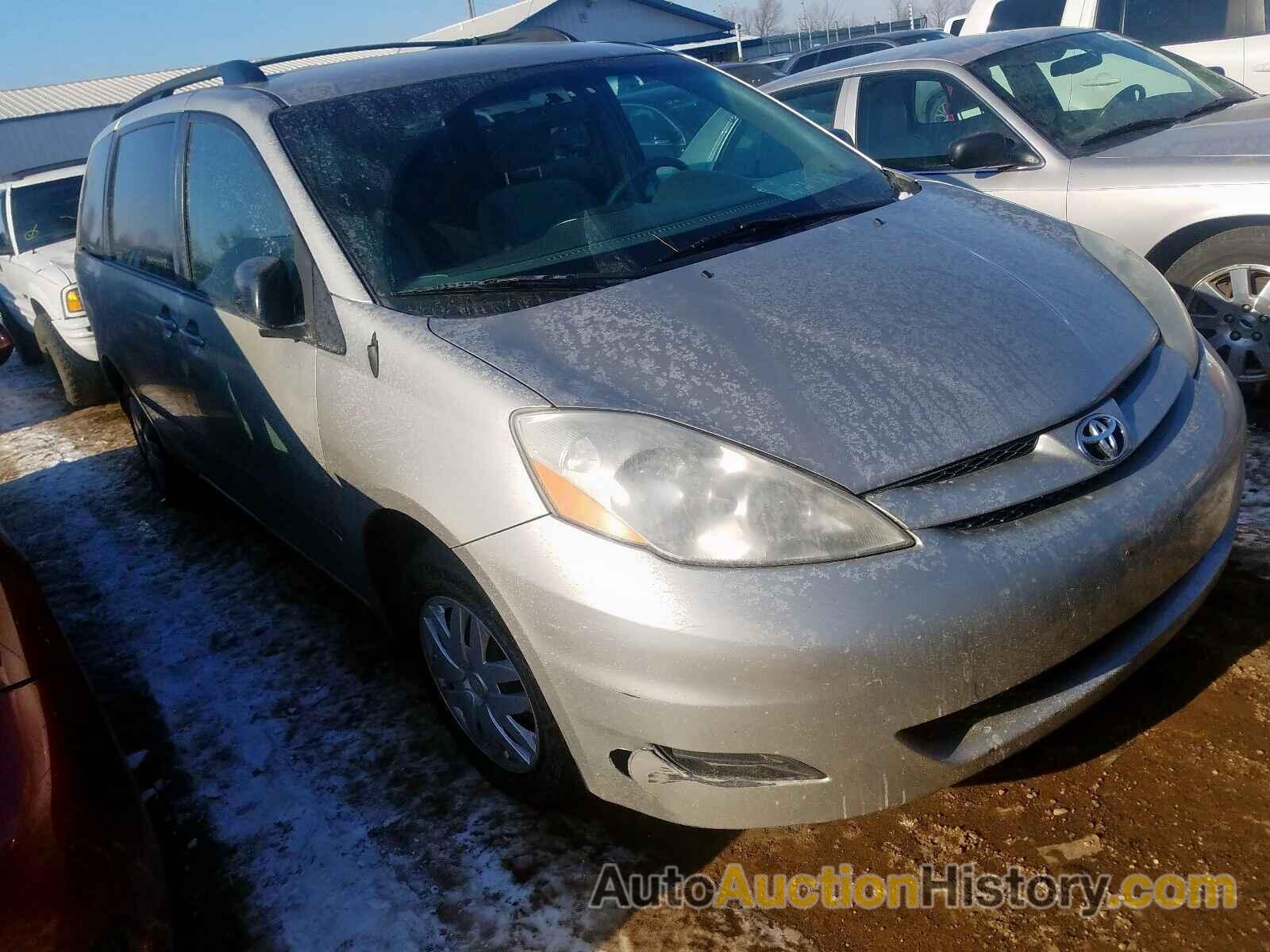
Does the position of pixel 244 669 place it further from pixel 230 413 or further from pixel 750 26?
pixel 750 26

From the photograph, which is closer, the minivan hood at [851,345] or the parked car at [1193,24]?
the minivan hood at [851,345]

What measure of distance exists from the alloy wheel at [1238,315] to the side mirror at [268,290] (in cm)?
340

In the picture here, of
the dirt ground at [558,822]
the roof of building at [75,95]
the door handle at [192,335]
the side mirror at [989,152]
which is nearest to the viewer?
the dirt ground at [558,822]

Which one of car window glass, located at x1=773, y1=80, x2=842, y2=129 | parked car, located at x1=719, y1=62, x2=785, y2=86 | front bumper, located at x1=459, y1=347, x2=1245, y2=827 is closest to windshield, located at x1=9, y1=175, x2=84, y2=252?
car window glass, located at x1=773, y1=80, x2=842, y2=129

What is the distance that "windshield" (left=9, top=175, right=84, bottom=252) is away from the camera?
7.98 metres

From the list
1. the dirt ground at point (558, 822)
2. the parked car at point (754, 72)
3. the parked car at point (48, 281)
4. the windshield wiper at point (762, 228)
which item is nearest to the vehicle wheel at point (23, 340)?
the parked car at point (48, 281)

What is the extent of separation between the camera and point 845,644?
5.99ft

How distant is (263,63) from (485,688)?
2.55m

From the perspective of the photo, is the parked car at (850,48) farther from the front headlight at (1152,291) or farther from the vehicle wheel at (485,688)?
the vehicle wheel at (485,688)

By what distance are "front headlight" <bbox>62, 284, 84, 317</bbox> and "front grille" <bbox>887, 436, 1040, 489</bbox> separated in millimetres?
6398

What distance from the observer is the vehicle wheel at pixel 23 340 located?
873 centimetres

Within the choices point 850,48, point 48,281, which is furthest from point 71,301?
point 850,48

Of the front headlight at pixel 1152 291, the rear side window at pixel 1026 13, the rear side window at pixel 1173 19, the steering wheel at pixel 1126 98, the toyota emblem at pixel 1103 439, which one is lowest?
the toyota emblem at pixel 1103 439

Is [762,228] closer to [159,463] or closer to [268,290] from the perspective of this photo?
[268,290]
